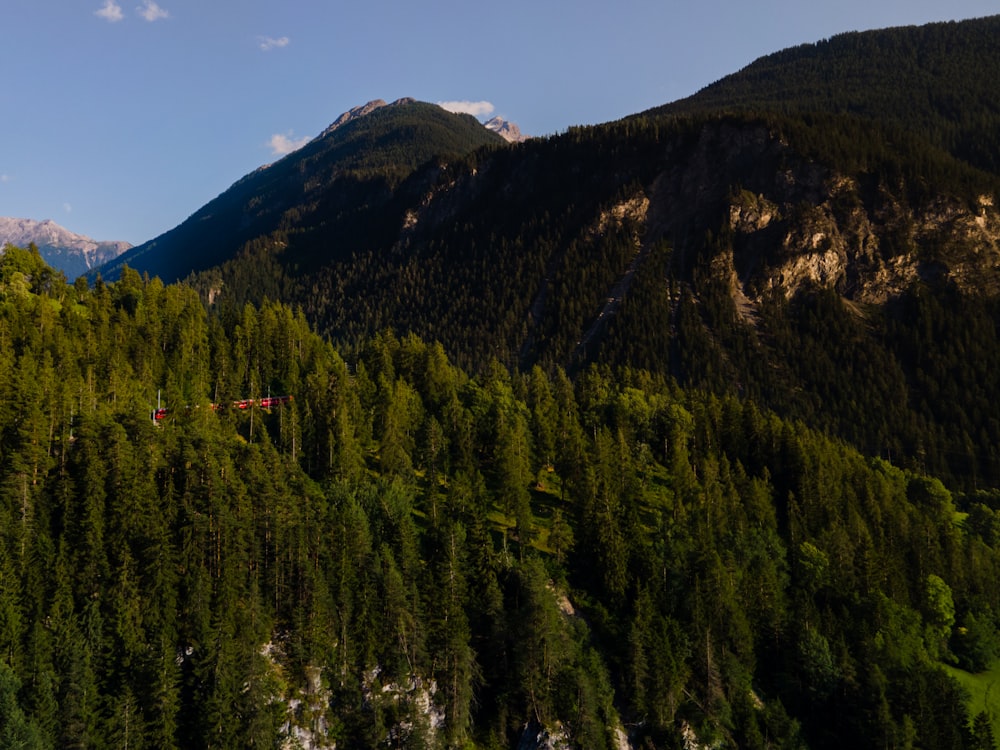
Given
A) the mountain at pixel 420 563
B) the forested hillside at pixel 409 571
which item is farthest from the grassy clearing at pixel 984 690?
the forested hillside at pixel 409 571

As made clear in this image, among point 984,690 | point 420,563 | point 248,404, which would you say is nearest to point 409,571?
point 420,563

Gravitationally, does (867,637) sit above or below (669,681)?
below

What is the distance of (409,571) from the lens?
65188 millimetres

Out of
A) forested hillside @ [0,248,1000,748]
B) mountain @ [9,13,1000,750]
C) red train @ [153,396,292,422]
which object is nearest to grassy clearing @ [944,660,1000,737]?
mountain @ [9,13,1000,750]

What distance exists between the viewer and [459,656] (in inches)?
2356

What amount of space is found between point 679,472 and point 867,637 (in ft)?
98.7

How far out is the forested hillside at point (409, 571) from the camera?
5331cm

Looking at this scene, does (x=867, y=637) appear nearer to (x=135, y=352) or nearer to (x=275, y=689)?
(x=275, y=689)

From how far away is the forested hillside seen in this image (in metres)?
53.3

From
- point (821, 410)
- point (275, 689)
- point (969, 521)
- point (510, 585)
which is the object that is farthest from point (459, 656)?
point (821, 410)

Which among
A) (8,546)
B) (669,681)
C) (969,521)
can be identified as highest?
(8,546)

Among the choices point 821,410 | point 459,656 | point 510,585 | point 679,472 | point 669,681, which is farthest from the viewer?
point 821,410

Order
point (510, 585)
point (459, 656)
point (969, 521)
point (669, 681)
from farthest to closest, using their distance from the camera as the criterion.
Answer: point (969, 521) < point (510, 585) < point (669, 681) < point (459, 656)

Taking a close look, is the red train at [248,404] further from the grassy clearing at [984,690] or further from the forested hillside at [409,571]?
the grassy clearing at [984,690]
